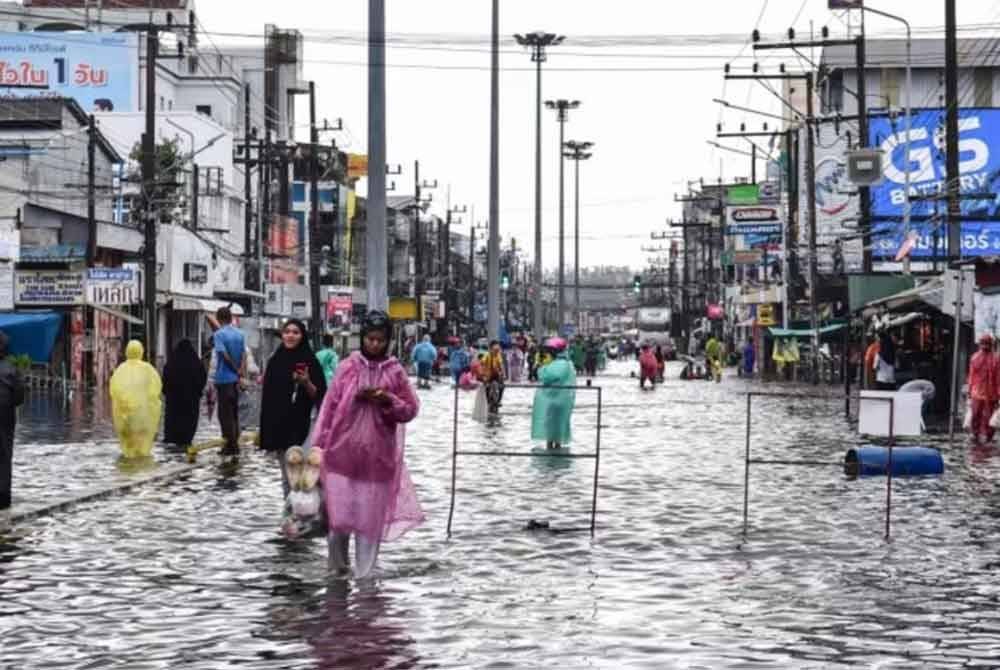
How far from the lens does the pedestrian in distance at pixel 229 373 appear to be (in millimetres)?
22281

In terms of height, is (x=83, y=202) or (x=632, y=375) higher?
(x=83, y=202)

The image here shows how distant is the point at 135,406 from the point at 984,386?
40.1ft

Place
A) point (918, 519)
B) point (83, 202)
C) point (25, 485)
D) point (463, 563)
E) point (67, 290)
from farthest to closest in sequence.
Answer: point (83, 202) → point (67, 290) → point (25, 485) → point (918, 519) → point (463, 563)

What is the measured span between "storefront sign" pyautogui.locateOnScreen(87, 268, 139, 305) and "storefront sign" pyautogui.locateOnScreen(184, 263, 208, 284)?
23.1m

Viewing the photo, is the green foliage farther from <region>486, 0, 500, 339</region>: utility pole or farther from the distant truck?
the distant truck

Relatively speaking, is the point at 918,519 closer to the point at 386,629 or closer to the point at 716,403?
the point at 386,629

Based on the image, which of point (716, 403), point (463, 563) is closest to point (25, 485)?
point (463, 563)

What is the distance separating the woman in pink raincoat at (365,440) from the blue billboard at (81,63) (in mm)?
72916

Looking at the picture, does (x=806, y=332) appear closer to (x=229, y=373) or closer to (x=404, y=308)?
(x=404, y=308)

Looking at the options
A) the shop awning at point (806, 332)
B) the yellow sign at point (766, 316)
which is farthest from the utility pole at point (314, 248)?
the yellow sign at point (766, 316)

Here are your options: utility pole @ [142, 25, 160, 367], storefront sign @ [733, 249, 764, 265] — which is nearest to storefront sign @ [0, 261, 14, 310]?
utility pole @ [142, 25, 160, 367]

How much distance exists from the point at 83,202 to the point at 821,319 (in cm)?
3107

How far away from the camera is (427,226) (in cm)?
15775

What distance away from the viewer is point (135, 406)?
73.3 ft
